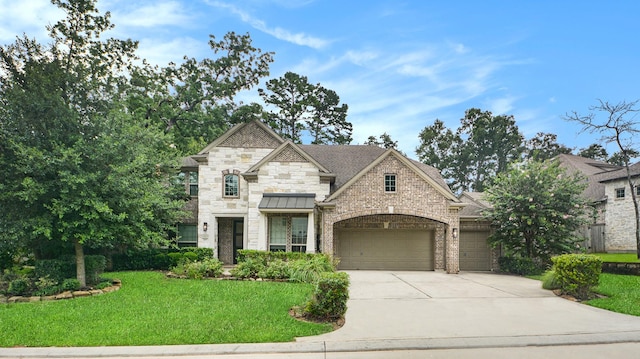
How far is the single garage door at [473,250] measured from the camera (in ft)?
61.3

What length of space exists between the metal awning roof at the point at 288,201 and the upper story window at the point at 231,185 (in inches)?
83.7

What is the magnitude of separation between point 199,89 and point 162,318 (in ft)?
60.5

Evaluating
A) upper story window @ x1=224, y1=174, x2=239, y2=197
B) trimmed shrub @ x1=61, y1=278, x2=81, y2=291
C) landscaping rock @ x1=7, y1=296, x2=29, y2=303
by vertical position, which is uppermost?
upper story window @ x1=224, y1=174, x2=239, y2=197

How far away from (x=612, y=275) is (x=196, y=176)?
61.3 feet

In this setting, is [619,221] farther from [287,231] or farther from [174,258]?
[174,258]

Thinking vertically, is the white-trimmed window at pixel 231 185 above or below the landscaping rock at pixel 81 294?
above

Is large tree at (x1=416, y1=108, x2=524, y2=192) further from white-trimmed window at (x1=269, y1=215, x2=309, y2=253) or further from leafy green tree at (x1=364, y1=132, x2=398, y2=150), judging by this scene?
white-trimmed window at (x1=269, y1=215, x2=309, y2=253)

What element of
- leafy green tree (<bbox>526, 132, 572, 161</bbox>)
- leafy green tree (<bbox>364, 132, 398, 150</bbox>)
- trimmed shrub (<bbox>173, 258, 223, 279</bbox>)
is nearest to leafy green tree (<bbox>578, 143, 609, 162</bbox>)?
leafy green tree (<bbox>526, 132, 572, 161</bbox>)

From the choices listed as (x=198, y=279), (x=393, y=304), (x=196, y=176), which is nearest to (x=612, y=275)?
(x=393, y=304)

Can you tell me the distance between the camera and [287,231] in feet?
56.7

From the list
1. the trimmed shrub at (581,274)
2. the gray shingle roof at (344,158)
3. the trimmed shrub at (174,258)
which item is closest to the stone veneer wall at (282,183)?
the gray shingle roof at (344,158)

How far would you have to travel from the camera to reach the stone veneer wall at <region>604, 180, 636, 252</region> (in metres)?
21.8

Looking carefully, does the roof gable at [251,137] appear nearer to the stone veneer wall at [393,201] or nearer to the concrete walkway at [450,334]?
the stone veneer wall at [393,201]

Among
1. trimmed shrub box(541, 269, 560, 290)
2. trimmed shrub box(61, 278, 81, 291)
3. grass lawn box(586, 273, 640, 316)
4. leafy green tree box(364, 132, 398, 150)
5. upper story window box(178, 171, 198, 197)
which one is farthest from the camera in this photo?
leafy green tree box(364, 132, 398, 150)
